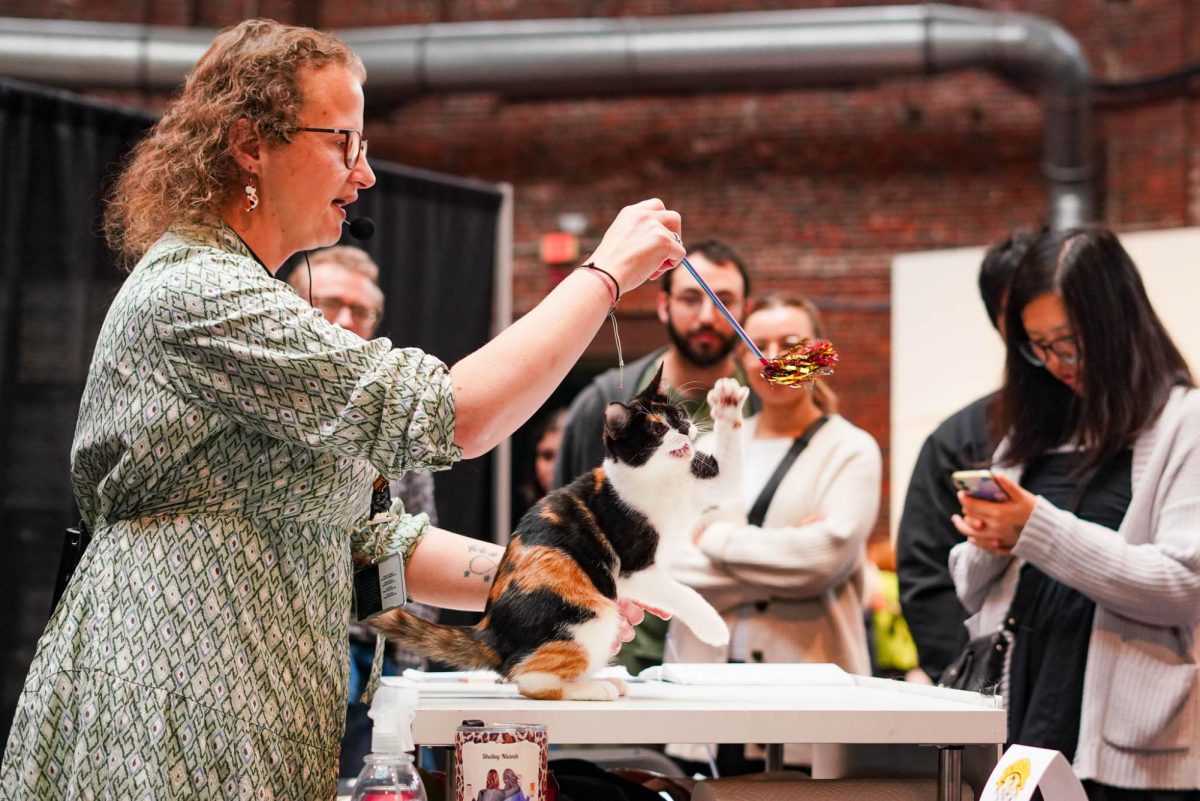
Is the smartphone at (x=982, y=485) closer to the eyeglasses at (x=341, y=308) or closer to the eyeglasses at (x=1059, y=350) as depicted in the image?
the eyeglasses at (x=1059, y=350)

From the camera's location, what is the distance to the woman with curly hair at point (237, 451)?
1.19m

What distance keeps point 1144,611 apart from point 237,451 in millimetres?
1346

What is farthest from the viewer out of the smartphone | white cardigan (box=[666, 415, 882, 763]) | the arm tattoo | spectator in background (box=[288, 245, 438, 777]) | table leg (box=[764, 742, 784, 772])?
white cardigan (box=[666, 415, 882, 763])

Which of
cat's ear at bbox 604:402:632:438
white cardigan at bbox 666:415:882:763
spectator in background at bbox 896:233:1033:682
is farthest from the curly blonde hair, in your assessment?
white cardigan at bbox 666:415:882:763

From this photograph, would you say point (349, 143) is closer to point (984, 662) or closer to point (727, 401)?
point (727, 401)

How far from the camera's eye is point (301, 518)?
1.29m

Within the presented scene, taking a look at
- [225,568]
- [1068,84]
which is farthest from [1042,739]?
[1068,84]

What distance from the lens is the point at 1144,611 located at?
76.2 inches

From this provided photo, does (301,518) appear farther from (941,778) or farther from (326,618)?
(941,778)

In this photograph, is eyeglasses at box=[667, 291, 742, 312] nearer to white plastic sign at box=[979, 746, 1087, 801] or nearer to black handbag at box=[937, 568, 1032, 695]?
black handbag at box=[937, 568, 1032, 695]

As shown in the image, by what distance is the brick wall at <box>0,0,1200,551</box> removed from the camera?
7.44 meters

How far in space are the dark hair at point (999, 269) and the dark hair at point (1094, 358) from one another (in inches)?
7.9

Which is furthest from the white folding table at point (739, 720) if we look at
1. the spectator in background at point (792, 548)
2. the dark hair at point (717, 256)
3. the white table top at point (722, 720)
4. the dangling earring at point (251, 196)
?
the dark hair at point (717, 256)

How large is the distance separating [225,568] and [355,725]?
166cm
